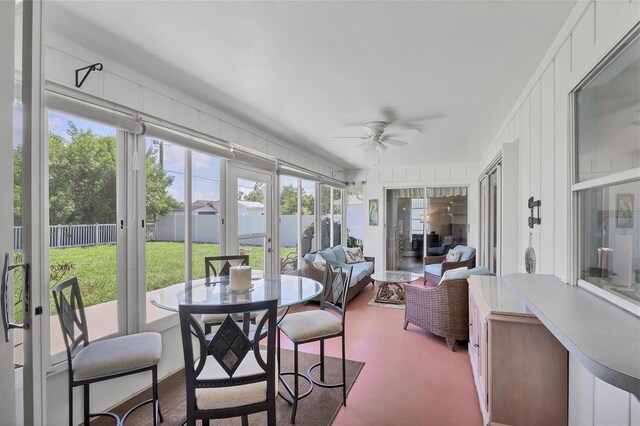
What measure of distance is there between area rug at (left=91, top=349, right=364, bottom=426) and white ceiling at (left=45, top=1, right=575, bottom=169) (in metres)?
2.44

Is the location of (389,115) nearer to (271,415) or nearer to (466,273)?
(466,273)

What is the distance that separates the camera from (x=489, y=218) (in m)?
5.03

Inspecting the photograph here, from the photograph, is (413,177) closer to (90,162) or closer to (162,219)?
(162,219)

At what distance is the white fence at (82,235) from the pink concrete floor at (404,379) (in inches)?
73.2

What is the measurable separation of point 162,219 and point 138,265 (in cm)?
45

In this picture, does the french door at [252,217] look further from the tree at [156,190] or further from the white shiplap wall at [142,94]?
the tree at [156,190]

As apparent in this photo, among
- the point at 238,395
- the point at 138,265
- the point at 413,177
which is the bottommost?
the point at 238,395

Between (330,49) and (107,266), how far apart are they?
2.18m

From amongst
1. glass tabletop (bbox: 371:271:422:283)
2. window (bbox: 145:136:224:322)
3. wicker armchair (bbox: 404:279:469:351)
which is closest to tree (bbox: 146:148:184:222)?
window (bbox: 145:136:224:322)

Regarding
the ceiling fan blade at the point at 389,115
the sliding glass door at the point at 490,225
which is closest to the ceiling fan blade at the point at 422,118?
the ceiling fan blade at the point at 389,115

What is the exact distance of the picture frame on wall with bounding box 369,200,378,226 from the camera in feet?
23.2

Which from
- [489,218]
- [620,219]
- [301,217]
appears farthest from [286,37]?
[489,218]

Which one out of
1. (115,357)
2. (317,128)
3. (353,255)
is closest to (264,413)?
(115,357)

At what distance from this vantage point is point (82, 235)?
2.10m
